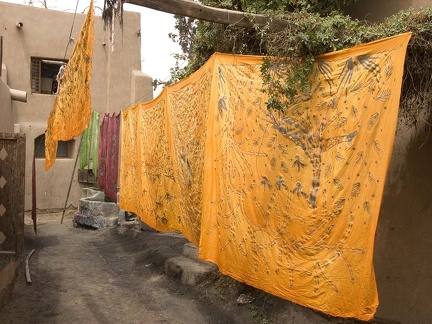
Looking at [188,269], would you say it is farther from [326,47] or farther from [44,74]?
[44,74]

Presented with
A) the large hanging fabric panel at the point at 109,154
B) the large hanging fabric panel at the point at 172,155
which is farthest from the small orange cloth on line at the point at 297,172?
the large hanging fabric panel at the point at 109,154

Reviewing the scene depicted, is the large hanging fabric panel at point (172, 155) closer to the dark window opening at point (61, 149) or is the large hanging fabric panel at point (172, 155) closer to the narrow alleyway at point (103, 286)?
the narrow alleyway at point (103, 286)

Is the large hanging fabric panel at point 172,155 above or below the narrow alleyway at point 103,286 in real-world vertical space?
above

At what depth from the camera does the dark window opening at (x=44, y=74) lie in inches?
511

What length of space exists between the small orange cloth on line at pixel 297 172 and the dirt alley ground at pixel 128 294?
2.70ft

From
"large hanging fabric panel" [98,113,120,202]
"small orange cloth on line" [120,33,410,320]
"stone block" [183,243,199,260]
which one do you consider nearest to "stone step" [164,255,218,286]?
"stone block" [183,243,199,260]

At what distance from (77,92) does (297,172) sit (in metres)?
3.12

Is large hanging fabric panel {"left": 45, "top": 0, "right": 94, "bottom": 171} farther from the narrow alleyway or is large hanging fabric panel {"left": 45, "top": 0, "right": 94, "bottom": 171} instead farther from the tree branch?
the narrow alleyway

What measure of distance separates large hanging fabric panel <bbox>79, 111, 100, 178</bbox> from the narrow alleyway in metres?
3.33

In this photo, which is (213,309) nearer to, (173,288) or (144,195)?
(173,288)

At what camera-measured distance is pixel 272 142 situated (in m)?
3.49

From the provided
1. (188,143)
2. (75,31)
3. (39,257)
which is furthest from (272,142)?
(75,31)

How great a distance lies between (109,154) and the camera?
1018 cm

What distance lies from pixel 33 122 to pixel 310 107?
11.1 meters
